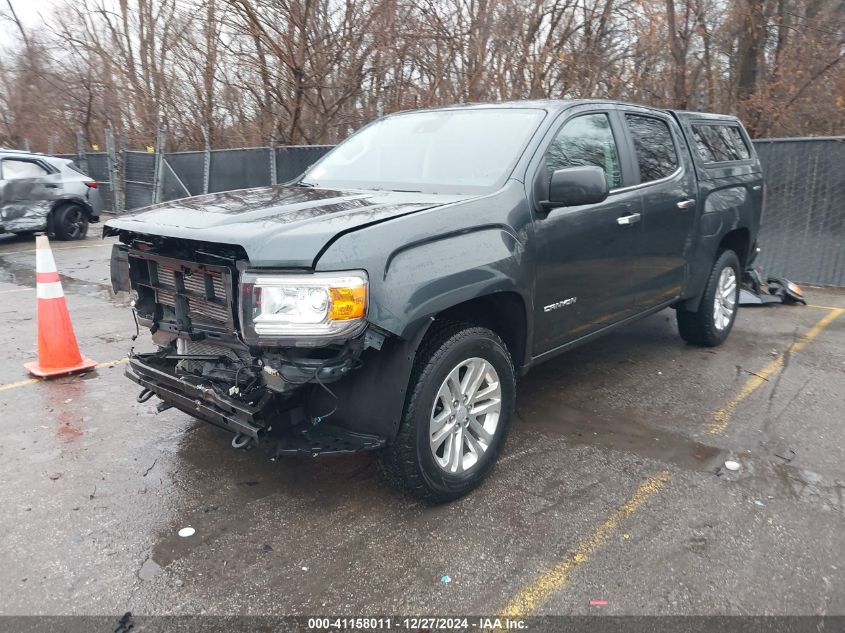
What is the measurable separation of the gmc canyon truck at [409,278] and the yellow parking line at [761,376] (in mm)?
890

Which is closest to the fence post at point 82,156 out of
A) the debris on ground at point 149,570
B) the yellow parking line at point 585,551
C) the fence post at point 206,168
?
the fence post at point 206,168

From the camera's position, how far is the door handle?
14.3 ft

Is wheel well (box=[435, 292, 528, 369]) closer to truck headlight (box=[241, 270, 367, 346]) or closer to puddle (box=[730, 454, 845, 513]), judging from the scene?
truck headlight (box=[241, 270, 367, 346])

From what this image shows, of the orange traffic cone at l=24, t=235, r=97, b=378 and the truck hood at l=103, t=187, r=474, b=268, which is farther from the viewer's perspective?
the orange traffic cone at l=24, t=235, r=97, b=378

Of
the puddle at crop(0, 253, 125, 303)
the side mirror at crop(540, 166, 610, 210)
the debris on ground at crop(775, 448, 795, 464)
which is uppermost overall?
the side mirror at crop(540, 166, 610, 210)

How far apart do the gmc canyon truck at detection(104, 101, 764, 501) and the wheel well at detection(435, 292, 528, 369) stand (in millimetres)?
10

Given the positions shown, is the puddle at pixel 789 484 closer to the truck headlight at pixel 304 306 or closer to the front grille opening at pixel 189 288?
the truck headlight at pixel 304 306

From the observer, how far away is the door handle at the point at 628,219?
436cm

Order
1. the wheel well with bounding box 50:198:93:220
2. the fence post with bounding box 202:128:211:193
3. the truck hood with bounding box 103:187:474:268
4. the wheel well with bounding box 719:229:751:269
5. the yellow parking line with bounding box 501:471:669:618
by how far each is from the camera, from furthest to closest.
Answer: the fence post with bounding box 202:128:211:193, the wheel well with bounding box 50:198:93:220, the wheel well with bounding box 719:229:751:269, the truck hood with bounding box 103:187:474:268, the yellow parking line with bounding box 501:471:669:618

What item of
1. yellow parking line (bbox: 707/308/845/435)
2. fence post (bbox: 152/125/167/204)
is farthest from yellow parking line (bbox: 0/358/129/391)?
fence post (bbox: 152/125/167/204)

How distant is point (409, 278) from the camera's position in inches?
116

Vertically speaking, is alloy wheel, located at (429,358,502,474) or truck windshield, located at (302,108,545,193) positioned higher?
truck windshield, located at (302,108,545,193)

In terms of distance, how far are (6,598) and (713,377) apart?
15.8 ft

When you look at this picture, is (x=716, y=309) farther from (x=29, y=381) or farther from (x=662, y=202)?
(x=29, y=381)
